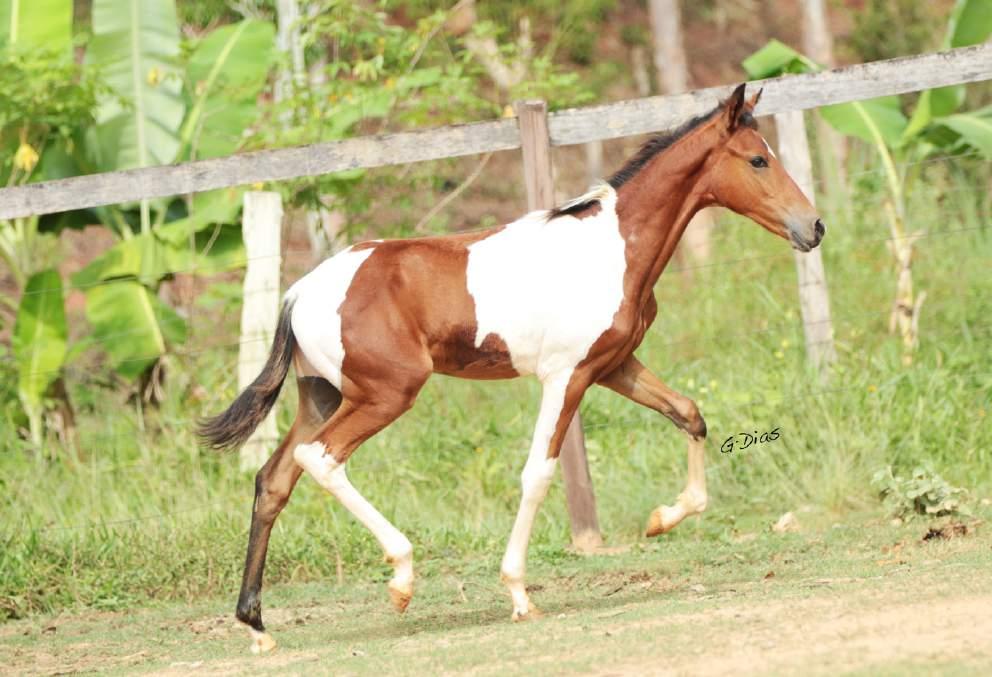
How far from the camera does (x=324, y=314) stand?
5875mm

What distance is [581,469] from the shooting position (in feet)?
24.6

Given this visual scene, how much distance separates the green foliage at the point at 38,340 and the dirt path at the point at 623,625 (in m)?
2.98

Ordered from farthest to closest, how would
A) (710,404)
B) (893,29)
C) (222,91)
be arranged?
(893,29) < (222,91) < (710,404)

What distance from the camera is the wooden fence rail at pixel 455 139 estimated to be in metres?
7.40

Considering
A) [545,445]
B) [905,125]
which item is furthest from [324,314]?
[905,125]

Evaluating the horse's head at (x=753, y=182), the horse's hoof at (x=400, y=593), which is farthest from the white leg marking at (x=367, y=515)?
the horse's head at (x=753, y=182)

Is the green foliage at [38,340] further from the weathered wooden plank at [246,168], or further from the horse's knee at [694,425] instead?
the horse's knee at [694,425]

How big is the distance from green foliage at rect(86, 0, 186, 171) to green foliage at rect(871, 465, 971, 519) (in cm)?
569

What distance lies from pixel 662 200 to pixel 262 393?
1.91m

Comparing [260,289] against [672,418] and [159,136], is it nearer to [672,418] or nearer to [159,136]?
[159,136]

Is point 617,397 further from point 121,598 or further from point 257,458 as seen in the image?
point 121,598

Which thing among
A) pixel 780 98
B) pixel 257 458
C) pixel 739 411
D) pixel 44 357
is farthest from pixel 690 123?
pixel 44 357

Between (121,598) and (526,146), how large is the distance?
10.3 ft
